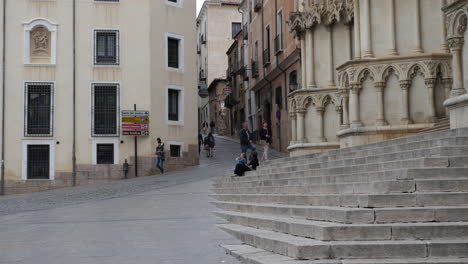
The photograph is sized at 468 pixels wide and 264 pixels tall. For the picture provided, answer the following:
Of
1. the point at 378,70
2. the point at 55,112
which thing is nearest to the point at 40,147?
the point at 55,112

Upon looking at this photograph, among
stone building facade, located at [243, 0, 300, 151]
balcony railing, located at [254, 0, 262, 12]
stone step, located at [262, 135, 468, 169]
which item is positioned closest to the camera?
stone step, located at [262, 135, 468, 169]

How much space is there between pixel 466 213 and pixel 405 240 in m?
0.77

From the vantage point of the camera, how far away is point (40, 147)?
3045cm

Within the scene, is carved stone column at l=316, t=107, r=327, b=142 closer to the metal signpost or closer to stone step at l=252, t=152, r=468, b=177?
stone step at l=252, t=152, r=468, b=177

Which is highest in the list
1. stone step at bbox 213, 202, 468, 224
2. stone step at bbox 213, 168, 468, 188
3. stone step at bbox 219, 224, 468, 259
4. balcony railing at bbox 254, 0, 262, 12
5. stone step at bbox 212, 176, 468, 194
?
balcony railing at bbox 254, 0, 262, 12

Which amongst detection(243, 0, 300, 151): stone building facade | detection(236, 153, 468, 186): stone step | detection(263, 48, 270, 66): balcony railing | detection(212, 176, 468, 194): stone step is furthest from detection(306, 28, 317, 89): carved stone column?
detection(263, 48, 270, 66): balcony railing

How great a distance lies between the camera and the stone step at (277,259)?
6.71 metres

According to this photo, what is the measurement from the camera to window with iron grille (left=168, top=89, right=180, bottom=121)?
32.0 metres

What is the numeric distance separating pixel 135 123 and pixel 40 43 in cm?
571

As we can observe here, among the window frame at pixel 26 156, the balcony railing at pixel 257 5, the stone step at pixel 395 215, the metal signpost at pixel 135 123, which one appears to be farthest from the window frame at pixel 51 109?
the stone step at pixel 395 215

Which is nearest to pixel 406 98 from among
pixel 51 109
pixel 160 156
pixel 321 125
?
pixel 321 125

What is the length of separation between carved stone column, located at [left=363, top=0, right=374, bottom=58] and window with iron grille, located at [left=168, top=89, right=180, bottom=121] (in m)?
16.4

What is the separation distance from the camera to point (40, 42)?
3103cm

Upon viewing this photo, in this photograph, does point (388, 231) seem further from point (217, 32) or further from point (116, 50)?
point (217, 32)
